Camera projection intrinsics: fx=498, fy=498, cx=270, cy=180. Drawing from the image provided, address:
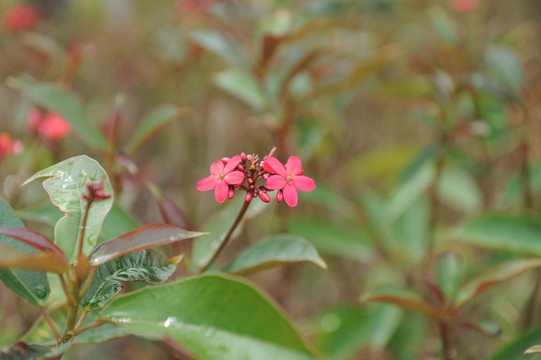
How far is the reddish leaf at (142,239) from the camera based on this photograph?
60cm

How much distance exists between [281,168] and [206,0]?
4.58ft

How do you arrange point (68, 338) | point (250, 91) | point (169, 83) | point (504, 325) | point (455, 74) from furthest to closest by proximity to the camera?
1. point (169, 83)
2. point (455, 74)
3. point (250, 91)
4. point (504, 325)
5. point (68, 338)

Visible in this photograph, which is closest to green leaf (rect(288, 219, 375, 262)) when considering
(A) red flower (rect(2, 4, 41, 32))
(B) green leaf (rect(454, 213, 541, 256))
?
(B) green leaf (rect(454, 213, 541, 256))

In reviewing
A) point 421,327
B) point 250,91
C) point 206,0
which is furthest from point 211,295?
point 206,0

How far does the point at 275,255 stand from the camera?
0.77 metres

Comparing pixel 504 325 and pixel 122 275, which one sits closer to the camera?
pixel 122 275

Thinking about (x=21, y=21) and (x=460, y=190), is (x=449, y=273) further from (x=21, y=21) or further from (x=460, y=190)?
(x=21, y=21)

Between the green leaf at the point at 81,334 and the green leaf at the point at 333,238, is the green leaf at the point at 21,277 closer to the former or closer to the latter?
the green leaf at the point at 81,334

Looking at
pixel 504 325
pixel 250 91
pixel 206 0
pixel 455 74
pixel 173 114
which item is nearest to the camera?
pixel 173 114

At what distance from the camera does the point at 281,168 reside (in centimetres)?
68

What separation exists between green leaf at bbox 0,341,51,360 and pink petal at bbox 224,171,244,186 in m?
0.30

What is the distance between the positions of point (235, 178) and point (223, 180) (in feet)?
0.08

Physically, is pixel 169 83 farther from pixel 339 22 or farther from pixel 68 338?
pixel 68 338

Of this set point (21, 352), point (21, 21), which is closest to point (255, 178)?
point (21, 352)
